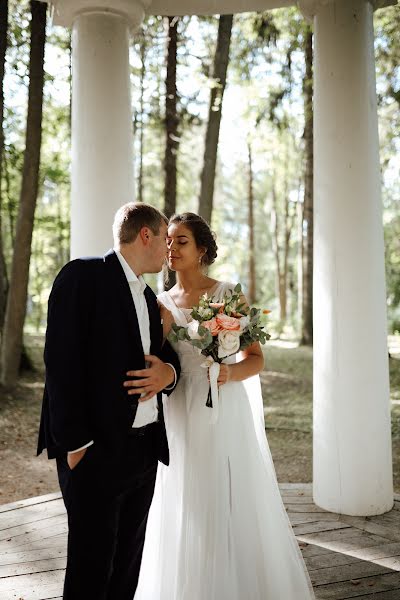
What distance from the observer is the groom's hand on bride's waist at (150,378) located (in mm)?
3150

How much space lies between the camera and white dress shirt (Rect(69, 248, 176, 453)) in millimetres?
3236

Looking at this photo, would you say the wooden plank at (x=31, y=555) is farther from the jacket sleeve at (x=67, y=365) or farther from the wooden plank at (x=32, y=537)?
the jacket sleeve at (x=67, y=365)

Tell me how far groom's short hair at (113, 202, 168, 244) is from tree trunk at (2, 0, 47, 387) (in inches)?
335

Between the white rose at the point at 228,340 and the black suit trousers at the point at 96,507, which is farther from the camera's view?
the white rose at the point at 228,340

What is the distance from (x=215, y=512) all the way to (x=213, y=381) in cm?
77

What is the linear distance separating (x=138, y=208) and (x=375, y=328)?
3098mm

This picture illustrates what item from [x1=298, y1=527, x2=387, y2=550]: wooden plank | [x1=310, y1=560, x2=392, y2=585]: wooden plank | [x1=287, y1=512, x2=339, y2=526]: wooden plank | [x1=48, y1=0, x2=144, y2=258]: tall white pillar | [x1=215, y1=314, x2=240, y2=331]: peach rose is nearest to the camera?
[x1=215, y1=314, x2=240, y2=331]: peach rose

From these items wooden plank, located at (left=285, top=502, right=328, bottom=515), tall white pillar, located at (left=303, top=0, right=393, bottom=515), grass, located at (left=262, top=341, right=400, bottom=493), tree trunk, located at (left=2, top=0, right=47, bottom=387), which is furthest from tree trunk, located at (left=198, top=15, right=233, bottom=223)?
wooden plank, located at (left=285, top=502, right=328, bottom=515)

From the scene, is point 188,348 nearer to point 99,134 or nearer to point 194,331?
point 194,331

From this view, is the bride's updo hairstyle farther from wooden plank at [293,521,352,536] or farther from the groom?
wooden plank at [293,521,352,536]

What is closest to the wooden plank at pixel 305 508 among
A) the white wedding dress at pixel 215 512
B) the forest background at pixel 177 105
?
the white wedding dress at pixel 215 512

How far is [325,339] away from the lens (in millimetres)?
5816

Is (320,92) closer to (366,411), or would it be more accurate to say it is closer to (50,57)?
(366,411)

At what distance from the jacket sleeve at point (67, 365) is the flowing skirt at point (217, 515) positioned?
115cm
